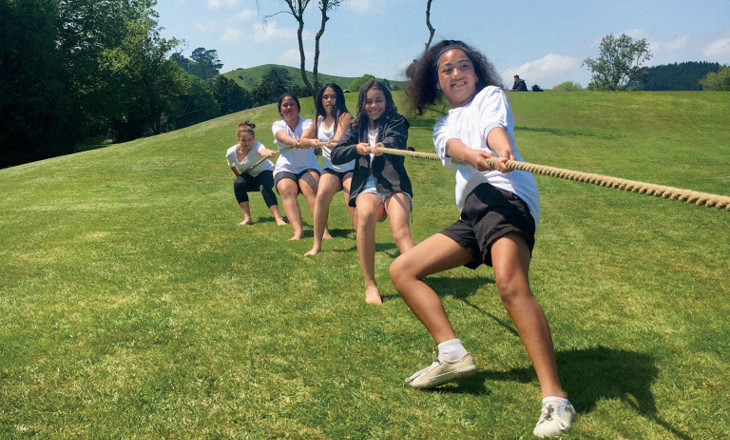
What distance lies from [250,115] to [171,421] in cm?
3321

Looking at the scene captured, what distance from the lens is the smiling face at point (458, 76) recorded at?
356 centimetres

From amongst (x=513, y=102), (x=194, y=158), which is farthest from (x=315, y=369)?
(x=513, y=102)

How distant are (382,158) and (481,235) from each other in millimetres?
2521

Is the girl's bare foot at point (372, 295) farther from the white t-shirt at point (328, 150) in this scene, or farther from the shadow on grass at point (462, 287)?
the white t-shirt at point (328, 150)

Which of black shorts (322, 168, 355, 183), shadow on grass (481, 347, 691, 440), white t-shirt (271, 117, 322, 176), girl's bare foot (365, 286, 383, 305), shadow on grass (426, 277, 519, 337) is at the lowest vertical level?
shadow on grass (426, 277, 519, 337)

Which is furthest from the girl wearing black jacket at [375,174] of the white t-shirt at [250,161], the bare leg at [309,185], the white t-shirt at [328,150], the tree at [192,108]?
the tree at [192,108]

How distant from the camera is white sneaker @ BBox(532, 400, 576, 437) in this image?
2682mm

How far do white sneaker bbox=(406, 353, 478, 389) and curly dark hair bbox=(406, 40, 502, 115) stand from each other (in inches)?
75.1

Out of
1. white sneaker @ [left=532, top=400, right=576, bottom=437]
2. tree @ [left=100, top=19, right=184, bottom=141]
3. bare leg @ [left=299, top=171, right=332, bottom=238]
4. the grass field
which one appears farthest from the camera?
tree @ [left=100, top=19, right=184, bottom=141]

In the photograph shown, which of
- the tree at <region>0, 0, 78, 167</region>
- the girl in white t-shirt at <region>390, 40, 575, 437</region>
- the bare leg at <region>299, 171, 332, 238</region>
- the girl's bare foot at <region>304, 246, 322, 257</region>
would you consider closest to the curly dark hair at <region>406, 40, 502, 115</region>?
the girl in white t-shirt at <region>390, 40, 575, 437</region>

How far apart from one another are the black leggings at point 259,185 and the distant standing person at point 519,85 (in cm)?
3656

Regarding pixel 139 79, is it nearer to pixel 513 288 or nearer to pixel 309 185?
pixel 309 185

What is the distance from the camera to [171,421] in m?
2.94

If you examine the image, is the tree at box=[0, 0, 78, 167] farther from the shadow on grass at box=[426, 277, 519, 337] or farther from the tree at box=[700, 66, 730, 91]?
the tree at box=[700, 66, 730, 91]
